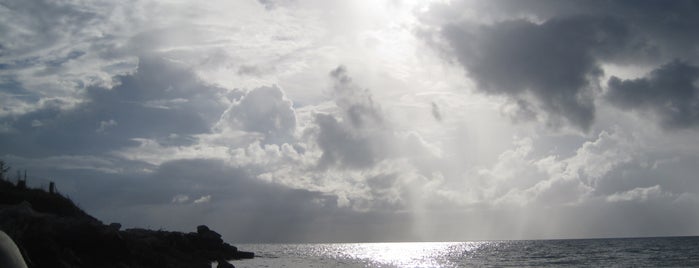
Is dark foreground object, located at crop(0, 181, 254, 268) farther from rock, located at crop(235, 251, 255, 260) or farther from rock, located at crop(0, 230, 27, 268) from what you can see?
rock, located at crop(235, 251, 255, 260)

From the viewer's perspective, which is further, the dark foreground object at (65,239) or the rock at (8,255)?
the dark foreground object at (65,239)

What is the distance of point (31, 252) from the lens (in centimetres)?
2911

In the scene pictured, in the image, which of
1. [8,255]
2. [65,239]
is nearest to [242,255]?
[65,239]

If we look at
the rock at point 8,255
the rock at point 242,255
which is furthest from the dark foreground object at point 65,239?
the rock at point 242,255

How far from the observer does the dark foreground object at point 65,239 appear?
99.1 ft

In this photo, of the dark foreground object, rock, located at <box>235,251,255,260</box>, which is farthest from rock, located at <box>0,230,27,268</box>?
rock, located at <box>235,251,255,260</box>

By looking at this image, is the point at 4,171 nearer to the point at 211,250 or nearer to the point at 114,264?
the point at 211,250

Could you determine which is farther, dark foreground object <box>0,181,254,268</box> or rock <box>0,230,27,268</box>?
dark foreground object <box>0,181,254,268</box>

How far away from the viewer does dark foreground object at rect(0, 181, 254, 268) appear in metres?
30.2

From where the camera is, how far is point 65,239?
36.8 m

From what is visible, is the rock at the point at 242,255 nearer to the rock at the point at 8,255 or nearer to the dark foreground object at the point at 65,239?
the dark foreground object at the point at 65,239

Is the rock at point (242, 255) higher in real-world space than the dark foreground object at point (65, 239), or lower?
lower

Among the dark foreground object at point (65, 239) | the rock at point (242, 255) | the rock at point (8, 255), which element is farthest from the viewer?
the rock at point (242, 255)

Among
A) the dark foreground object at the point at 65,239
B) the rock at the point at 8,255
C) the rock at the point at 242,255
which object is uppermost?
the rock at the point at 8,255
